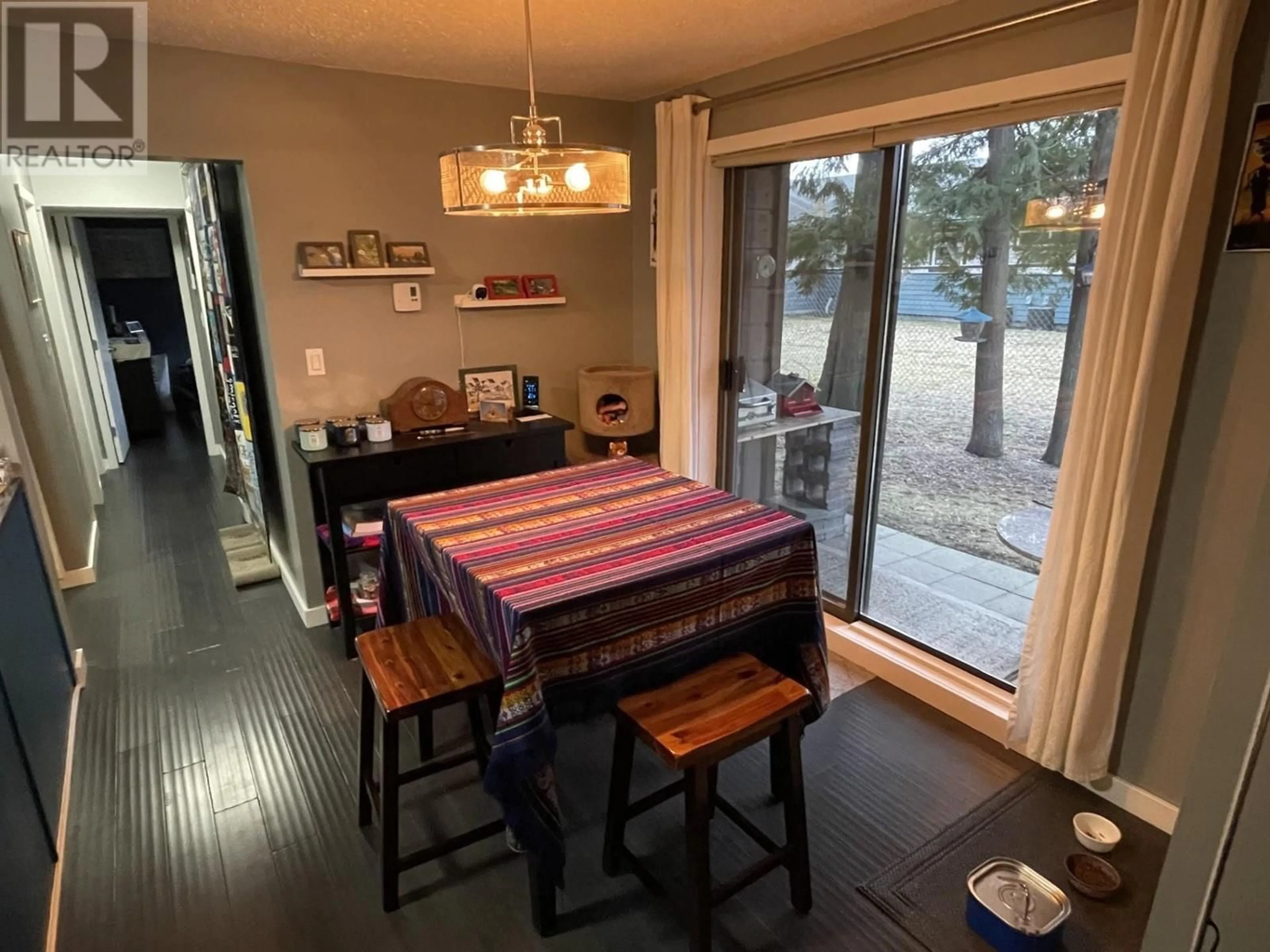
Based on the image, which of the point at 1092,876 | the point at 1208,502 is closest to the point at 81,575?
the point at 1092,876

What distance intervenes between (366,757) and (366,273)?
189 cm

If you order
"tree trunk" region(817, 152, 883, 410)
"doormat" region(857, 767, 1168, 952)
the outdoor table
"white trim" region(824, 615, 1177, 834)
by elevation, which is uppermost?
"tree trunk" region(817, 152, 883, 410)

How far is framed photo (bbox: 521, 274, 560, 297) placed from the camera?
3.37 metres

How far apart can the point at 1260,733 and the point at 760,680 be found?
3.03 feet

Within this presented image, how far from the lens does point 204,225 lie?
3.64 meters

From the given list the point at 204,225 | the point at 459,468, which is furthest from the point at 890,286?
the point at 204,225

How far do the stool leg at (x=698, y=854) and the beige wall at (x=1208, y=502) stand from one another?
3.82 feet

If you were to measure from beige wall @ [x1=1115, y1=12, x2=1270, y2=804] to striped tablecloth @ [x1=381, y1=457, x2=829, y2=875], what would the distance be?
921mm

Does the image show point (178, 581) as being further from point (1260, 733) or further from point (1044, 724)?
point (1260, 733)

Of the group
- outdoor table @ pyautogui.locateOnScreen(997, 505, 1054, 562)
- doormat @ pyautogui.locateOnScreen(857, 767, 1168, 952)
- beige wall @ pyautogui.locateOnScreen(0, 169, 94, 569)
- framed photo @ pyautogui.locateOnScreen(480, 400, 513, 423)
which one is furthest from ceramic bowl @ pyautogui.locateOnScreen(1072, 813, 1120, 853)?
beige wall @ pyautogui.locateOnScreen(0, 169, 94, 569)

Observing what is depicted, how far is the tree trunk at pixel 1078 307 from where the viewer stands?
206 centimetres

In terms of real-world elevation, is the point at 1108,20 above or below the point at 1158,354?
above

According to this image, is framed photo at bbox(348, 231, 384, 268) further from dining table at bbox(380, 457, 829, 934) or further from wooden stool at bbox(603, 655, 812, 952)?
wooden stool at bbox(603, 655, 812, 952)

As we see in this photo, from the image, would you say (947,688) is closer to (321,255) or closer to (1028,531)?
(1028,531)
